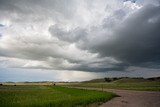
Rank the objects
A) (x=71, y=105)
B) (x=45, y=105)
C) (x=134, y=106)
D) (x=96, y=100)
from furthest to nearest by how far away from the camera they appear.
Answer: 1. (x=96, y=100)
2. (x=134, y=106)
3. (x=71, y=105)
4. (x=45, y=105)

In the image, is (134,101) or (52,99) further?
(134,101)

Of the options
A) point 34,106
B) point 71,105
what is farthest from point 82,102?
point 34,106

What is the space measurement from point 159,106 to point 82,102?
1011 centimetres

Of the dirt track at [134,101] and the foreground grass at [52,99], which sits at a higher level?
the foreground grass at [52,99]

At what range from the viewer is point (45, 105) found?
25969mm

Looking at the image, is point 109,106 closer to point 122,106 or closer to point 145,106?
point 122,106

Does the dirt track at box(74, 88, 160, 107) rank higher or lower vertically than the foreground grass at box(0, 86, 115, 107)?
lower

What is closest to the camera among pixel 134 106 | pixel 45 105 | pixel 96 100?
pixel 45 105

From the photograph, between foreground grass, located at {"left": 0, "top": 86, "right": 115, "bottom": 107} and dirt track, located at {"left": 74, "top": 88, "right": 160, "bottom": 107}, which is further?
dirt track, located at {"left": 74, "top": 88, "right": 160, "bottom": 107}

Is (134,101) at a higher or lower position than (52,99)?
lower

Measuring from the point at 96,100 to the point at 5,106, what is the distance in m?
15.1

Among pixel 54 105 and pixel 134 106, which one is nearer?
pixel 54 105

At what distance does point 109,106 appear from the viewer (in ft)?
98.7

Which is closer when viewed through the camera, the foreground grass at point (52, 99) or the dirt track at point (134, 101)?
the foreground grass at point (52, 99)
